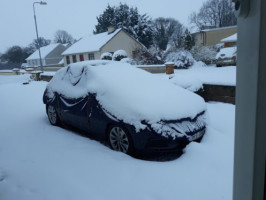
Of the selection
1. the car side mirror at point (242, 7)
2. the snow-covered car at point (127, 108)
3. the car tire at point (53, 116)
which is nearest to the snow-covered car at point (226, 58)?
the snow-covered car at point (127, 108)

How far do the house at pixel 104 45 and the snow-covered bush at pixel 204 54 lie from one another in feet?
33.4

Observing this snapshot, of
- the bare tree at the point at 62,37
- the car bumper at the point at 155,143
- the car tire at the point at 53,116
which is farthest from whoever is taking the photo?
the bare tree at the point at 62,37

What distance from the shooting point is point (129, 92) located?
400 centimetres

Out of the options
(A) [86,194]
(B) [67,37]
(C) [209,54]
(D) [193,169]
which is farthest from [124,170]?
(B) [67,37]

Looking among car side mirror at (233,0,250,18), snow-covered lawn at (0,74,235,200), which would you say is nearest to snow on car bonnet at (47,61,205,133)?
snow-covered lawn at (0,74,235,200)

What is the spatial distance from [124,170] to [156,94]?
4.91 ft

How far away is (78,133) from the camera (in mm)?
4871

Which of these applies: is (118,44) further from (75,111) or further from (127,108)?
(127,108)

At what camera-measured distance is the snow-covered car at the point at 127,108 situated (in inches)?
136

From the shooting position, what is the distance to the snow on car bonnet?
141 inches

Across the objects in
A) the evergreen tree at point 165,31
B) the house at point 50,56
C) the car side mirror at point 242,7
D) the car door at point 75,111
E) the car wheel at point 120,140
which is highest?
the evergreen tree at point 165,31

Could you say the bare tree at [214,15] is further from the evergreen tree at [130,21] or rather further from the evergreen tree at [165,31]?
the evergreen tree at [130,21]

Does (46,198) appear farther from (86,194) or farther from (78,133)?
(78,133)

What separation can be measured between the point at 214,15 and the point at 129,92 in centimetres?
5050
